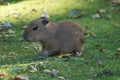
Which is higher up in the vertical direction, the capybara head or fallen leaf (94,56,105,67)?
the capybara head

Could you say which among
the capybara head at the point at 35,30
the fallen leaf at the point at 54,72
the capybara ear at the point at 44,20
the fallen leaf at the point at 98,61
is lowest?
the fallen leaf at the point at 98,61

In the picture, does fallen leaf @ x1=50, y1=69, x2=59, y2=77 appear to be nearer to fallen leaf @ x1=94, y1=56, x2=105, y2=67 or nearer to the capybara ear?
fallen leaf @ x1=94, y1=56, x2=105, y2=67

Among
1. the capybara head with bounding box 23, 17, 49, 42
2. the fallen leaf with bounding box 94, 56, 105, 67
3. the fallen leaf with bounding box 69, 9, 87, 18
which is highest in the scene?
the capybara head with bounding box 23, 17, 49, 42

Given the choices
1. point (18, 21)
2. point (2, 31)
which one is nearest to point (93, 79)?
point (2, 31)

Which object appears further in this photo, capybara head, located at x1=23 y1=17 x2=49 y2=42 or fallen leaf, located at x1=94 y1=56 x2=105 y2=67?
capybara head, located at x1=23 y1=17 x2=49 y2=42

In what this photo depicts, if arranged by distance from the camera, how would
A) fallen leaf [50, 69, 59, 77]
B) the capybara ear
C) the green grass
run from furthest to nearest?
the capybara ear
the green grass
fallen leaf [50, 69, 59, 77]

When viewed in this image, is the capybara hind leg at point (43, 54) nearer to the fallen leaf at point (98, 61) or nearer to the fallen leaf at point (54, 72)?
the fallen leaf at point (98, 61)

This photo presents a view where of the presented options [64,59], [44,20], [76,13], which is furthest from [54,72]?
[76,13]

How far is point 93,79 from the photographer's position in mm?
6461

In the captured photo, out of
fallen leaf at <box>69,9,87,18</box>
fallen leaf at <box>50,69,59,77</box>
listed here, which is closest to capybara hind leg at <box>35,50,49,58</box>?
fallen leaf at <box>50,69,59,77</box>

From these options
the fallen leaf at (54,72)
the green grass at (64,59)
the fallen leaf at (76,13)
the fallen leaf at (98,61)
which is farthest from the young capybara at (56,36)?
the fallen leaf at (76,13)

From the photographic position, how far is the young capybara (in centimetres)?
774

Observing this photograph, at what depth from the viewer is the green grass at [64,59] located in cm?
666

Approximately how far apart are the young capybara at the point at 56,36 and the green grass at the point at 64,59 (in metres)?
0.26
